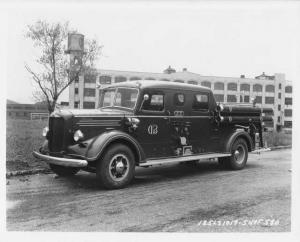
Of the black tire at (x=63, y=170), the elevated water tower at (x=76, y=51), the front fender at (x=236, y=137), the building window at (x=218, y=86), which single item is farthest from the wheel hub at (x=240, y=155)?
the building window at (x=218, y=86)

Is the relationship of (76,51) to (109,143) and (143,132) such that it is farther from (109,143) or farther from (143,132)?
(109,143)

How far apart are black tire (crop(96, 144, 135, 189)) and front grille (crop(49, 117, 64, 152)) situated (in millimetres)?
864

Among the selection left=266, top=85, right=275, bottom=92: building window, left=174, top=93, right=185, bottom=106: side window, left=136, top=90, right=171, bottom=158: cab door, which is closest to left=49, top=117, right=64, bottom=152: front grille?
left=136, top=90, right=171, bottom=158: cab door

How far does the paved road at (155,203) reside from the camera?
4645 millimetres

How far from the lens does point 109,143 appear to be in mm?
6148

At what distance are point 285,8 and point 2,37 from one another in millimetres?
4442

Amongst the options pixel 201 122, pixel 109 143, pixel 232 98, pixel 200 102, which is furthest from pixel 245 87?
pixel 109 143

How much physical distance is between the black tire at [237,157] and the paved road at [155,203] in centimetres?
66

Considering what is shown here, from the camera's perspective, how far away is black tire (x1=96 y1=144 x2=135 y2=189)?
6.09 meters

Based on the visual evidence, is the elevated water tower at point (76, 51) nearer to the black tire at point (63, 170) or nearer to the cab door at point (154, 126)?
the black tire at point (63, 170)

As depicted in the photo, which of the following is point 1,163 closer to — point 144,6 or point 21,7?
point 21,7

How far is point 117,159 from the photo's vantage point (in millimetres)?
6340

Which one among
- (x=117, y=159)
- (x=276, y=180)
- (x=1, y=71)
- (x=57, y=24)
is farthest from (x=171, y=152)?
(x=57, y=24)

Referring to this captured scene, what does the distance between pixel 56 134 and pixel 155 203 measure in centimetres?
232
